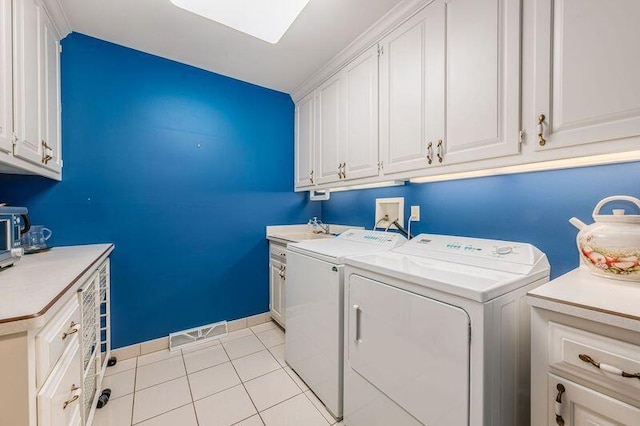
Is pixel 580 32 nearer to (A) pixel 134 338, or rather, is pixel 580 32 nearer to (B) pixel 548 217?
(B) pixel 548 217

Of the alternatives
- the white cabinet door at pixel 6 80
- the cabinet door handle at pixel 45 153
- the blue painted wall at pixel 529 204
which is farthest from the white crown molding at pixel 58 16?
the blue painted wall at pixel 529 204

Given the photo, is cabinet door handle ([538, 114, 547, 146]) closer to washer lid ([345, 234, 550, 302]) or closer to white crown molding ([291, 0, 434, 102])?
washer lid ([345, 234, 550, 302])

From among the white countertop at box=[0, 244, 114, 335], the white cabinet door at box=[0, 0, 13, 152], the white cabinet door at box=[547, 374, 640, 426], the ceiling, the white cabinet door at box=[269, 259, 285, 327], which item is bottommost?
the white cabinet door at box=[269, 259, 285, 327]

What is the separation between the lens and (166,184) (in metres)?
2.31

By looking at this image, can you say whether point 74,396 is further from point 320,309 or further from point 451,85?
point 451,85

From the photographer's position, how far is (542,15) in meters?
1.06

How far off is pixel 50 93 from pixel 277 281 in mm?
2217

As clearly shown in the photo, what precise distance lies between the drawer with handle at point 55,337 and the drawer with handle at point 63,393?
3 centimetres

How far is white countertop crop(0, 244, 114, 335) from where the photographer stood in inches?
26.9

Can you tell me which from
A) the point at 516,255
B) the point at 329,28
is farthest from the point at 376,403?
the point at 329,28

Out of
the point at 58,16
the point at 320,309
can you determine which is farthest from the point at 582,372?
the point at 58,16

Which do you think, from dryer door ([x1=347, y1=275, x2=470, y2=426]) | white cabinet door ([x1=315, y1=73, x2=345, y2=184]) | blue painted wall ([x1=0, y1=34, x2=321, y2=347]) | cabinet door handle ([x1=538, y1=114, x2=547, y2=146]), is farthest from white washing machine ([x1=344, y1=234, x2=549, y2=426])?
blue painted wall ([x1=0, y1=34, x2=321, y2=347])

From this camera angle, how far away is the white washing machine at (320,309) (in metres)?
Answer: 1.51

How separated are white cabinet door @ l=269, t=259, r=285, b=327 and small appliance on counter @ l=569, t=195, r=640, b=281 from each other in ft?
6.84
